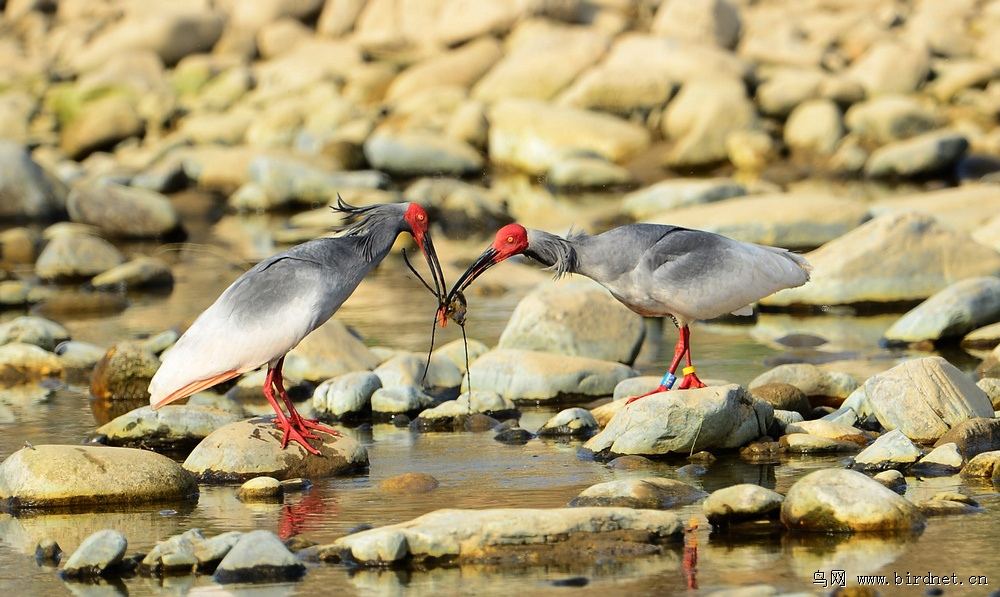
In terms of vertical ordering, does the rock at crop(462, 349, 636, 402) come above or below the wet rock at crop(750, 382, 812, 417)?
above

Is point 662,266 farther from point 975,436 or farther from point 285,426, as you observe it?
point 285,426

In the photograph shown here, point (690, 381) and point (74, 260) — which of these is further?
point (74, 260)

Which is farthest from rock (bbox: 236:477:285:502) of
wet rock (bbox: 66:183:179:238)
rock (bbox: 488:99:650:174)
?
rock (bbox: 488:99:650:174)

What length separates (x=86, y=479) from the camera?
796 cm

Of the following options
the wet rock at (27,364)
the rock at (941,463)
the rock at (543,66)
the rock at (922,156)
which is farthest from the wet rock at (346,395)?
the rock at (543,66)

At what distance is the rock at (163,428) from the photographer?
9.73 m

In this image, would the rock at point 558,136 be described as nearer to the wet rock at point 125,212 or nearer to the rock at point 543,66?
the rock at point 543,66

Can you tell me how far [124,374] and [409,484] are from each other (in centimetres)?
432

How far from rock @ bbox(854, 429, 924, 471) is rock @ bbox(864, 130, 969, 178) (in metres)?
17.3

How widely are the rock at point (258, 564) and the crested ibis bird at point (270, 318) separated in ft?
7.47

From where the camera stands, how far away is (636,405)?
893cm

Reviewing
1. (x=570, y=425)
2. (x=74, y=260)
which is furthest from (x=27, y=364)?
(x=74, y=260)

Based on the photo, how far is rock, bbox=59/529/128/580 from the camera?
6.54 meters

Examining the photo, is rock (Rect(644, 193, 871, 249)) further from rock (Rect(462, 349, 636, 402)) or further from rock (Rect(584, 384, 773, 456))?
rock (Rect(584, 384, 773, 456))
